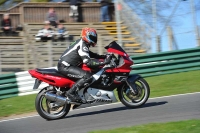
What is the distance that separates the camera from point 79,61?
29.5 ft

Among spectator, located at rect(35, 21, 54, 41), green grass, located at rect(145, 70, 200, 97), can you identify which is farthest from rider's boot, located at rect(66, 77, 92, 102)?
spectator, located at rect(35, 21, 54, 41)

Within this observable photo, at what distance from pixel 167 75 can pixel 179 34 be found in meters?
1.68

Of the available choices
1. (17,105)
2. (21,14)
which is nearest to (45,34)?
(21,14)

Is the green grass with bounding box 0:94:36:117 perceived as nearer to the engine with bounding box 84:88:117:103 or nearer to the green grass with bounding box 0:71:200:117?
the green grass with bounding box 0:71:200:117

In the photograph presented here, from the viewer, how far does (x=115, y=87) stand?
29.6 feet

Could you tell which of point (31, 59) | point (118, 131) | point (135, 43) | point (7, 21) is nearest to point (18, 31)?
point (7, 21)

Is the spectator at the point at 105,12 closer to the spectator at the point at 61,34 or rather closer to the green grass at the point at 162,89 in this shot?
the spectator at the point at 61,34

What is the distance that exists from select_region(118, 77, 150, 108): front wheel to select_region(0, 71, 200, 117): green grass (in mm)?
2422

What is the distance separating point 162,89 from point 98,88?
3955mm

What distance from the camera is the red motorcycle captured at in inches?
345

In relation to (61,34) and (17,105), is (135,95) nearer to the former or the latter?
(17,105)

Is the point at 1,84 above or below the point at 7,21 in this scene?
below

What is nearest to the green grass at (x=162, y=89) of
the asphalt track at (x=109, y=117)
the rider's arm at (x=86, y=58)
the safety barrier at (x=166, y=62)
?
the safety barrier at (x=166, y=62)

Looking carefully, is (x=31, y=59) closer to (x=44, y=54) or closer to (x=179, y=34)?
(x=44, y=54)
